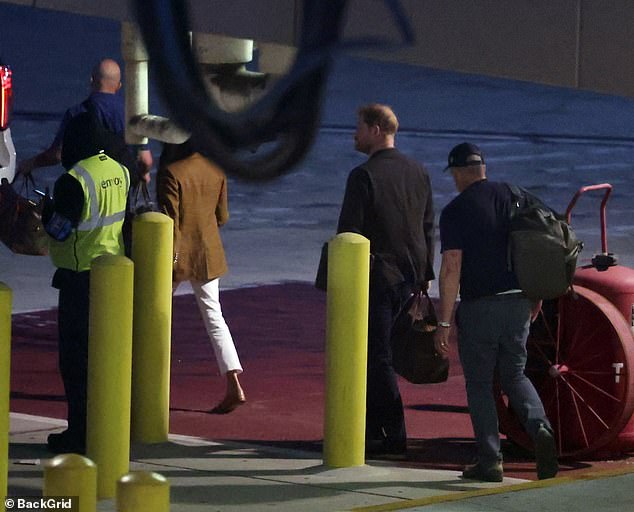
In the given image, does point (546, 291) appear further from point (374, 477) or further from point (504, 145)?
point (504, 145)

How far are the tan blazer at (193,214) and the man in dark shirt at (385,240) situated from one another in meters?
1.23

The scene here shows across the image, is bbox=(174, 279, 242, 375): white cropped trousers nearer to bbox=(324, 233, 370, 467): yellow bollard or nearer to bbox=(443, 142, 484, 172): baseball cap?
bbox=(324, 233, 370, 467): yellow bollard

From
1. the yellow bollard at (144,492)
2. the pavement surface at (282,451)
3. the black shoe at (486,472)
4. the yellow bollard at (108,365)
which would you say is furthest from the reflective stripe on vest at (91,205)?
the yellow bollard at (144,492)

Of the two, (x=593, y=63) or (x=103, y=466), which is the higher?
(x=593, y=63)

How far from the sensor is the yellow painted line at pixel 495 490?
6.52m

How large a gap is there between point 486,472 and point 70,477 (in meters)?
2.71

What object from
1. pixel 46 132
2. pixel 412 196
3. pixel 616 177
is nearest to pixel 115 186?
pixel 412 196

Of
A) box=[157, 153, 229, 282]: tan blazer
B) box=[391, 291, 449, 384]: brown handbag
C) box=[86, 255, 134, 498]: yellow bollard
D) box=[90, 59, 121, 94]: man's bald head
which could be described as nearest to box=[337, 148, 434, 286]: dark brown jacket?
box=[391, 291, 449, 384]: brown handbag

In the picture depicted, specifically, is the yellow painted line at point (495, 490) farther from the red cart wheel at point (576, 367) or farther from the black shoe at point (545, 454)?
the red cart wheel at point (576, 367)

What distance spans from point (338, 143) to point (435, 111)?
301 centimetres

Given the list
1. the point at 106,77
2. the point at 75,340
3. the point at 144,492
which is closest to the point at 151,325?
the point at 75,340

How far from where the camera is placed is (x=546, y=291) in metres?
7.21

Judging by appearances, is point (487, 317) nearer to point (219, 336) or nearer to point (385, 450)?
point (385, 450)

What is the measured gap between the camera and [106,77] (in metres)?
9.84
